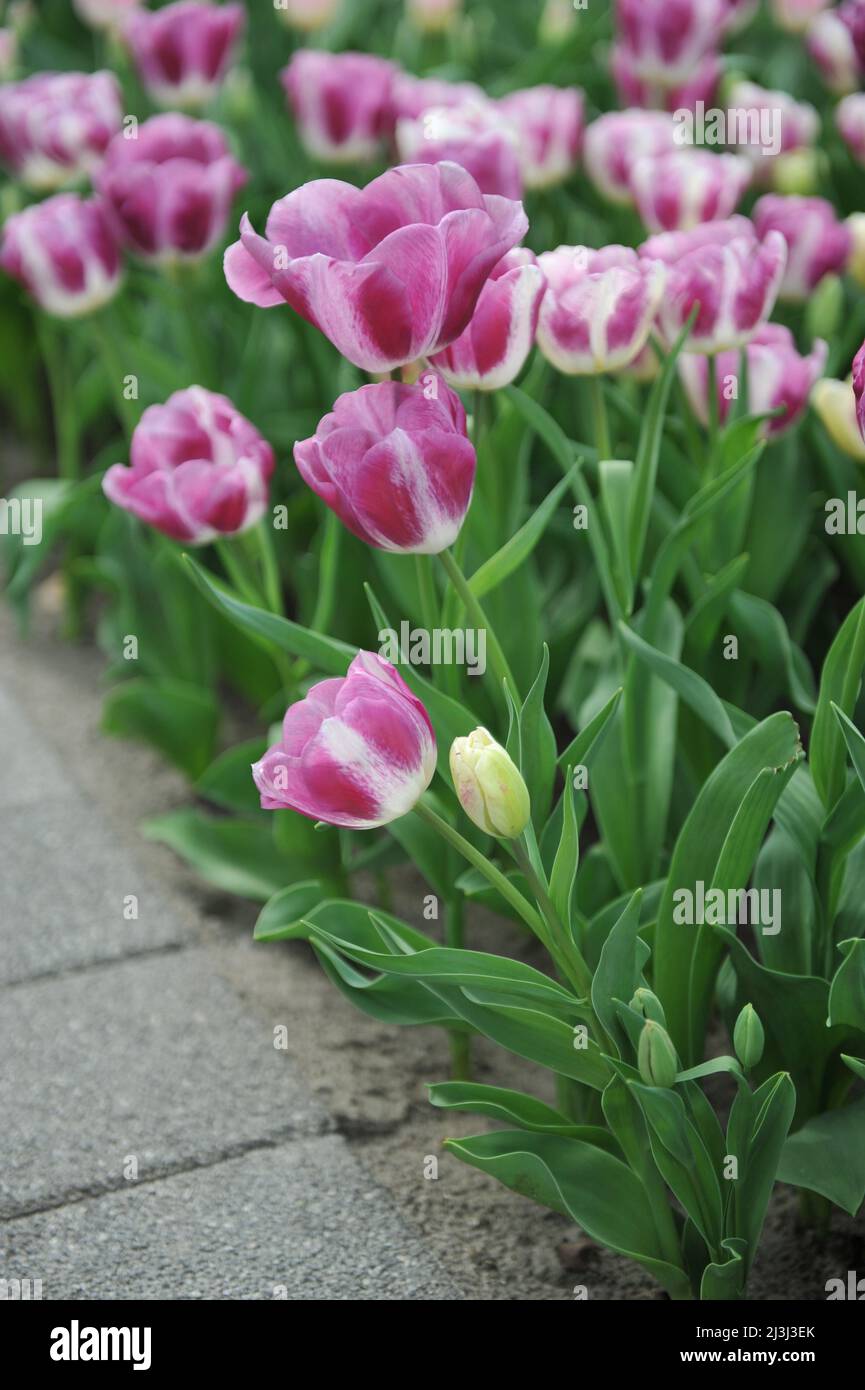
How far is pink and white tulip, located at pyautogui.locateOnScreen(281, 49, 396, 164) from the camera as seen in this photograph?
202cm

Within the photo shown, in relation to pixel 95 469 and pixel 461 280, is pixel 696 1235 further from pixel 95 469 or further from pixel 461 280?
pixel 95 469

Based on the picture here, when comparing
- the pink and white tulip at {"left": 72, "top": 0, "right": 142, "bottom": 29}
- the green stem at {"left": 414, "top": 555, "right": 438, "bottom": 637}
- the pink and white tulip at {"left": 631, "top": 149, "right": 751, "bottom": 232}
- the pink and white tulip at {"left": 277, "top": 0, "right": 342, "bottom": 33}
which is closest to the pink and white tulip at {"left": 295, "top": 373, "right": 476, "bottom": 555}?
the green stem at {"left": 414, "top": 555, "right": 438, "bottom": 637}

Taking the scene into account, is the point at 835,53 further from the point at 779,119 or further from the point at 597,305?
the point at 597,305

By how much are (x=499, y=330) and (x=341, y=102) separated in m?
1.00

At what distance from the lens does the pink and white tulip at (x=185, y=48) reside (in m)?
2.15

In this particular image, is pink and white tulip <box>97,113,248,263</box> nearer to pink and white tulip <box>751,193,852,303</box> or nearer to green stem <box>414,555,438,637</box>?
pink and white tulip <box>751,193,852,303</box>

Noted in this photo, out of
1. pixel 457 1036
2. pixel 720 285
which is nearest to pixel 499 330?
pixel 720 285

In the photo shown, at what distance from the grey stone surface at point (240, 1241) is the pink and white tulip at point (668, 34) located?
1549 millimetres

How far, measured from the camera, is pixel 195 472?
1.41 metres

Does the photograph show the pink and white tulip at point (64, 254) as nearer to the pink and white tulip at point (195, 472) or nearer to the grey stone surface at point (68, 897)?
the pink and white tulip at point (195, 472)

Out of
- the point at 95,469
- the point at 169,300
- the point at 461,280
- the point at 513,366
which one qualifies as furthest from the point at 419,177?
the point at 95,469

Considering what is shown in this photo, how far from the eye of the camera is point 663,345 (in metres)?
1.47

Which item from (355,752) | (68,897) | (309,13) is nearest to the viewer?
(355,752)
